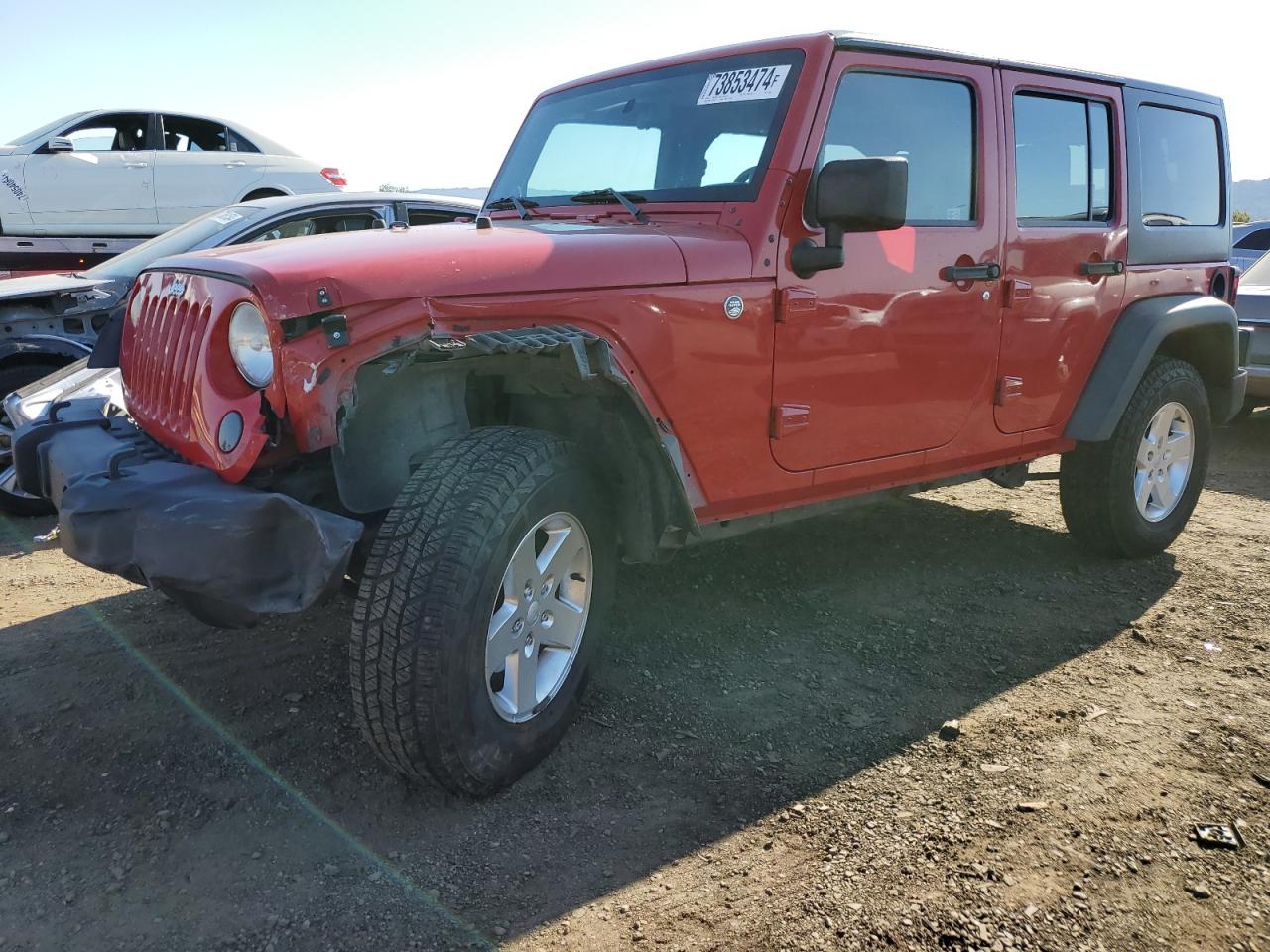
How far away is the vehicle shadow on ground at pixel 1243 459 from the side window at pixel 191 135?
9838 millimetres

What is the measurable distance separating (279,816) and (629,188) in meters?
2.27

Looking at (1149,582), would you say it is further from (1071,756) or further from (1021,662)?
(1071,756)

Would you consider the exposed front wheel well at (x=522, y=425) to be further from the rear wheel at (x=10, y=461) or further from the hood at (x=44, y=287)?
the hood at (x=44, y=287)

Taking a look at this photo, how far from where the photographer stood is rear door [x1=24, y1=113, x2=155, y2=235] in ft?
32.2

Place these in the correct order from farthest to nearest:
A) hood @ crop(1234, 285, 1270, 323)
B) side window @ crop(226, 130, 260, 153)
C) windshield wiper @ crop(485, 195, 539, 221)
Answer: side window @ crop(226, 130, 260, 153) < hood @ crop(1234, 285, 1270, 323) < windshield wiper @ crop(485, 195, 539, 221)

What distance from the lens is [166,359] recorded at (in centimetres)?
270

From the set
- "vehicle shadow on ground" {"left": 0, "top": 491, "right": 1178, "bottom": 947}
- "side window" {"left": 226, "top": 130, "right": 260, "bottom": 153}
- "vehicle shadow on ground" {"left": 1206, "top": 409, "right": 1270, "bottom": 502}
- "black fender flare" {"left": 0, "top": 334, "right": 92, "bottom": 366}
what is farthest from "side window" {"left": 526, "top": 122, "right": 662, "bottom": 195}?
"side window" {"left": 226, "top": 130, "right": 260, "bottom": 153}

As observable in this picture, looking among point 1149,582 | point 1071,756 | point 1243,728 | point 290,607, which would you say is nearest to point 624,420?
point 290,607

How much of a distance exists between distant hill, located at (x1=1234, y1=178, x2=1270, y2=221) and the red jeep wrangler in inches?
2325

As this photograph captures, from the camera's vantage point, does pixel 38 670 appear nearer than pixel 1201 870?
No

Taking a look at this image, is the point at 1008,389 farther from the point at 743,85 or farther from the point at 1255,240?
the point at 1255,240

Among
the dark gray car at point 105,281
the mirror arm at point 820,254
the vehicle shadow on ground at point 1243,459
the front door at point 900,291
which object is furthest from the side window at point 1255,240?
the mirror arm at point 820,254

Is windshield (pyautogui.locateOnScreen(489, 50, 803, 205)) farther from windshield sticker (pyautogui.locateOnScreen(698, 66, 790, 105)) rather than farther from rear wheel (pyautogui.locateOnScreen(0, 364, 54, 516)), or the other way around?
rear wheel (pyautogui.locateOnScreen(0, 364, 54, 516))

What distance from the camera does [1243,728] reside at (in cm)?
309
